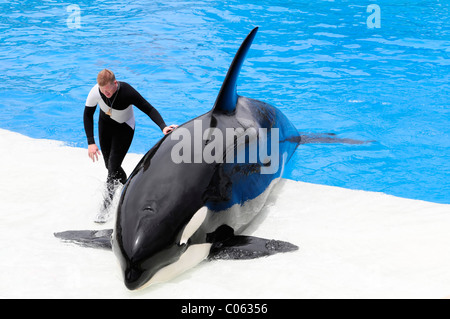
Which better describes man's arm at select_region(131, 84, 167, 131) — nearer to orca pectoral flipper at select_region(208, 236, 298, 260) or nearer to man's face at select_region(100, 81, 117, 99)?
man's face at select_region(100, 81, 117, 99)

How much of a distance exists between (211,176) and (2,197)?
2877mm

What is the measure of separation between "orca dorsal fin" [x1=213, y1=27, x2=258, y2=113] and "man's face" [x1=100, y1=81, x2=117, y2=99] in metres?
1.04

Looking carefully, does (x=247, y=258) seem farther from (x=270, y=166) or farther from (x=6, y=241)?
(x=6, y=241)

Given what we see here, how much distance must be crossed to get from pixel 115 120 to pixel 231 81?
134 centimetres

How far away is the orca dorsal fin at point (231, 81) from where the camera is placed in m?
5.04

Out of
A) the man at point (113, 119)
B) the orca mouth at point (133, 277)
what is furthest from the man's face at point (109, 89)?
the orca mouth at point (133, 277)

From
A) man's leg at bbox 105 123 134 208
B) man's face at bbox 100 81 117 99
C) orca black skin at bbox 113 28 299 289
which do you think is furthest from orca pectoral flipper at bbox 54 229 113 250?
Result: man's face at bbox 100 81 117 99

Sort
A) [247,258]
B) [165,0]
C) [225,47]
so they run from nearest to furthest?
1. [247,258]
2. [225,47]
3. [165,0]

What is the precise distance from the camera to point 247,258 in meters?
4.57

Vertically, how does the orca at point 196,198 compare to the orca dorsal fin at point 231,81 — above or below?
below

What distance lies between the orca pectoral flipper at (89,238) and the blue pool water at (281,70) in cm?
352

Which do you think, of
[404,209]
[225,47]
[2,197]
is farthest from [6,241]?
[225,47]

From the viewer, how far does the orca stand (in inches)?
159

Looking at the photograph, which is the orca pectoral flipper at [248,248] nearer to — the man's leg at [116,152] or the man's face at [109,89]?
the man's leg at [116,152]
